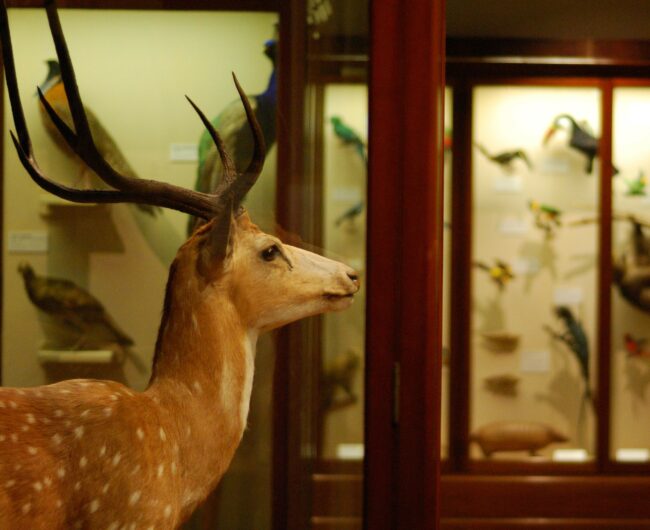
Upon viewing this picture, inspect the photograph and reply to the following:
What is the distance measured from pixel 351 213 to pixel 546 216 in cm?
98

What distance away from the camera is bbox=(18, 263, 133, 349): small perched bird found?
869 mm

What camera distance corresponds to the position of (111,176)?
0.72 m

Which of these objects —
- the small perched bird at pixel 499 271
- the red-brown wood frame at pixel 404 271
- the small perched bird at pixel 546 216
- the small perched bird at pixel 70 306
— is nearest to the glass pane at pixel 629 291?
the small perched bird at pixel 546 216

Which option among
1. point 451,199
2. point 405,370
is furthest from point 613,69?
point 405,370

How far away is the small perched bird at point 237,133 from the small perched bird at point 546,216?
1.05 metres

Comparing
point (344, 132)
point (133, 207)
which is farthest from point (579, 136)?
point (133, 207)

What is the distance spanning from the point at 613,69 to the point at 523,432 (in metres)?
0.93

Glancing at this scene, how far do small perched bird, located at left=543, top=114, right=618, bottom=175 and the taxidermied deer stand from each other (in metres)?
1.10

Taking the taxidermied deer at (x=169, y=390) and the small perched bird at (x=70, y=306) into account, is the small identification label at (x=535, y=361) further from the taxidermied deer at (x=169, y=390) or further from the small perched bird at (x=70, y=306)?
the small perched bird at (x=70, y=306)

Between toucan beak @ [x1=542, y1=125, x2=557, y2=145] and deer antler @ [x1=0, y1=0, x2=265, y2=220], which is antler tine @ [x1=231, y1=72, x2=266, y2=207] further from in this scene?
toucan beak @ [x1=542, y1=125, x2=557, y2=145]

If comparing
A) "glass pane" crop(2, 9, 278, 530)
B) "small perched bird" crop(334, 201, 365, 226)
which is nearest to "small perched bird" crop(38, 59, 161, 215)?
"glass pane" crop(2, 9, 278, 530)

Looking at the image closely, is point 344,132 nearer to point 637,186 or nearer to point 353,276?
point 353,276

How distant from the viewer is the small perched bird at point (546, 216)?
5.63 ft

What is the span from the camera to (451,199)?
1.68 meters
